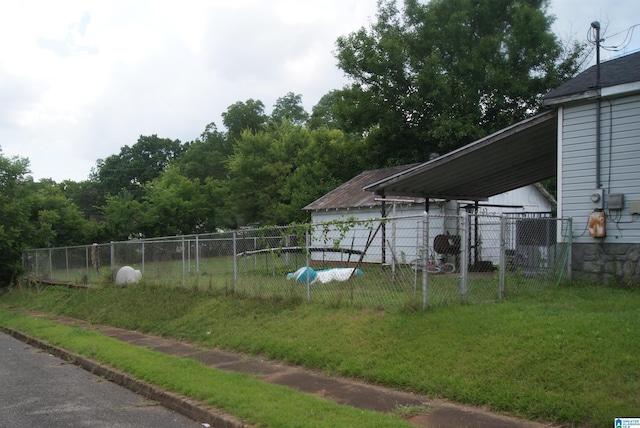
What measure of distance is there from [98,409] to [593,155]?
975cm

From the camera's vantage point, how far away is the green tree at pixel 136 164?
221 feet

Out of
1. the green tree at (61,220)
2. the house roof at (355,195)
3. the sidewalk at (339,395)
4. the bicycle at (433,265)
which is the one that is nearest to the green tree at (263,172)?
the green tree at (61,220)

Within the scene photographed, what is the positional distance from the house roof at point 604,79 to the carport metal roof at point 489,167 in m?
0.51

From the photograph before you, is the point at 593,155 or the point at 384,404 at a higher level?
the point at 593,155

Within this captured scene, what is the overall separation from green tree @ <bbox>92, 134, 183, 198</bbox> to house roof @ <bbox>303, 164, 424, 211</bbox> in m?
47.3

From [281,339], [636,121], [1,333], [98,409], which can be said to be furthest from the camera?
[1,333]

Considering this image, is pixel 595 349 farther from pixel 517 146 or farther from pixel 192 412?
pixel 517 146

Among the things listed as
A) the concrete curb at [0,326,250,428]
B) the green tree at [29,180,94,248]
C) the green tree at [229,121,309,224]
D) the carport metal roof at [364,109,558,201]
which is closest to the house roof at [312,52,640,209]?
the carport metal roof at [364,109,558,201]

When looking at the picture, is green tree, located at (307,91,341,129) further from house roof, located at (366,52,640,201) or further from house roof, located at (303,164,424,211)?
house roof, located at (366,52,640,201)

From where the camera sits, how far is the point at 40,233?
26.0m

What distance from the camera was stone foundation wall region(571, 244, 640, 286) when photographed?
380 inches

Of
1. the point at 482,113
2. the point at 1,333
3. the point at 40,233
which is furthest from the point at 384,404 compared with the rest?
the point at 40,233

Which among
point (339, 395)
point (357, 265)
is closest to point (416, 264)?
point (357, 265)

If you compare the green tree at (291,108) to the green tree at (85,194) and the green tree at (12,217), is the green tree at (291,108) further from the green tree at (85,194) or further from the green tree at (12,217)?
the green tree at (12,217)
